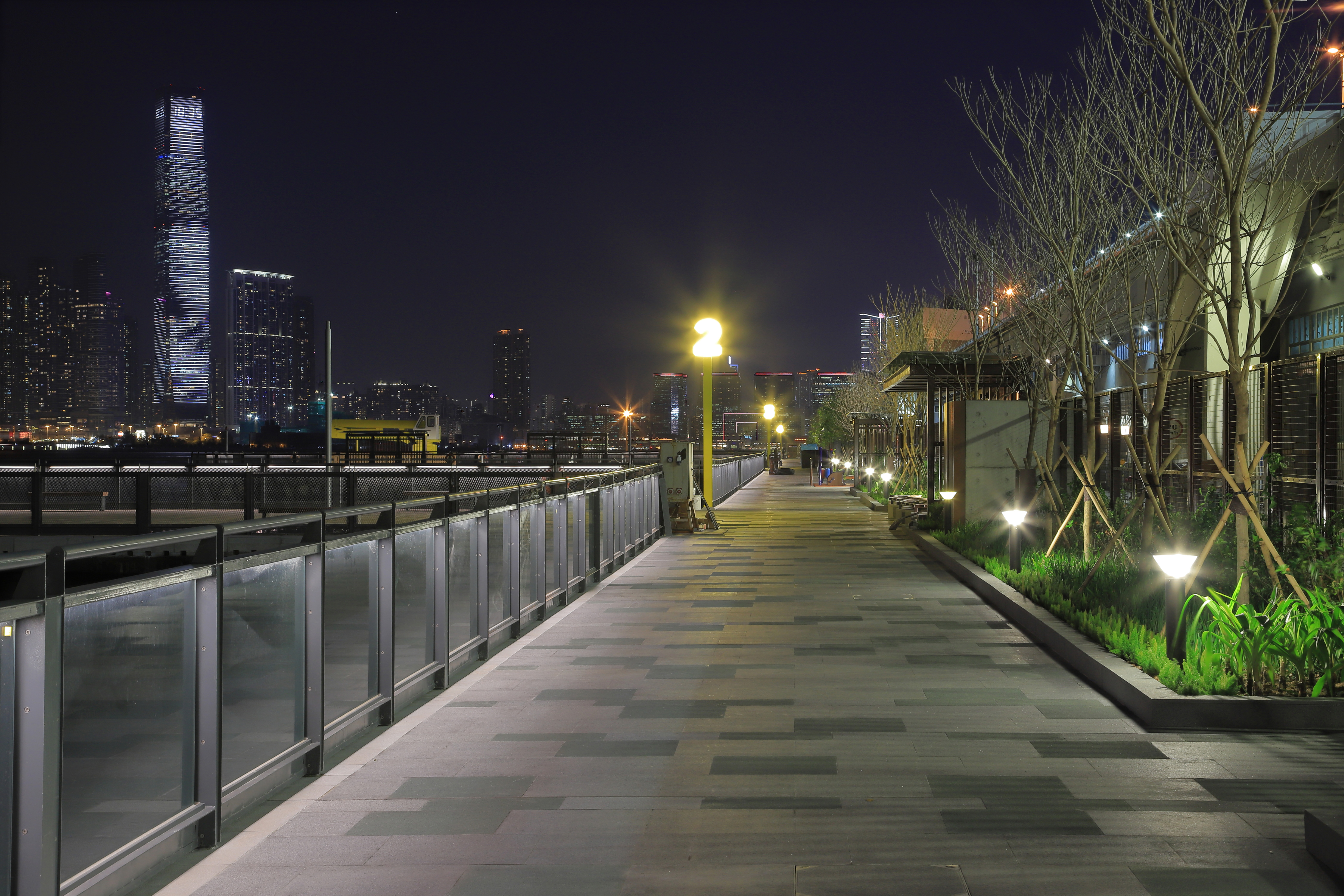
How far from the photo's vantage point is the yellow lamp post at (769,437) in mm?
54719

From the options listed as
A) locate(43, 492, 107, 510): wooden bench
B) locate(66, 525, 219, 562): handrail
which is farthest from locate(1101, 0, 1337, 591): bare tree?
locate(43, 492, 107, 510): wooden bench

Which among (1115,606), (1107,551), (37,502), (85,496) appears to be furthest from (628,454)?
(1115,606)

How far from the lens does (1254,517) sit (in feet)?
25.2

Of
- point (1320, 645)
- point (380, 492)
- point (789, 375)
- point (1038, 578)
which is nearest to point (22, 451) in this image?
point (380, 492)

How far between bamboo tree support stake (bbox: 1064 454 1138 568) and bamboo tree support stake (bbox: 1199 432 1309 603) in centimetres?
261

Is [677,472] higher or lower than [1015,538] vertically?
higher

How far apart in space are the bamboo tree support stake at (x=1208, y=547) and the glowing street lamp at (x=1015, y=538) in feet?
13.4

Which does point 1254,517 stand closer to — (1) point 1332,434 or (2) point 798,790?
(1) point 1332,434

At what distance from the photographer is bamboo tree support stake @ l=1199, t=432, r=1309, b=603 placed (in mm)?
7230

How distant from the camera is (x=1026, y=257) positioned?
1457cm

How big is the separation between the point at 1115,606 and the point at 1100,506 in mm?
2028

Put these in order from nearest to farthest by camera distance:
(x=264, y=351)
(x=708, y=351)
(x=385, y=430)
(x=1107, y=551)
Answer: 1. (x=1107, y=551)
2. (x=708, y=351)
3. (x=385, y=430)
4. (x=264, y=351)

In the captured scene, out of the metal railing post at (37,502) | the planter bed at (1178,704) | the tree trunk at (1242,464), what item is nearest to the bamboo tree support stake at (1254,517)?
the tree trunk at (1242,464)

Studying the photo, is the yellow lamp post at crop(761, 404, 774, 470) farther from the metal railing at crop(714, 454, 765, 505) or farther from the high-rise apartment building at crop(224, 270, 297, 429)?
the high-rise apartment building at crop(224, 270, 297, 429)
